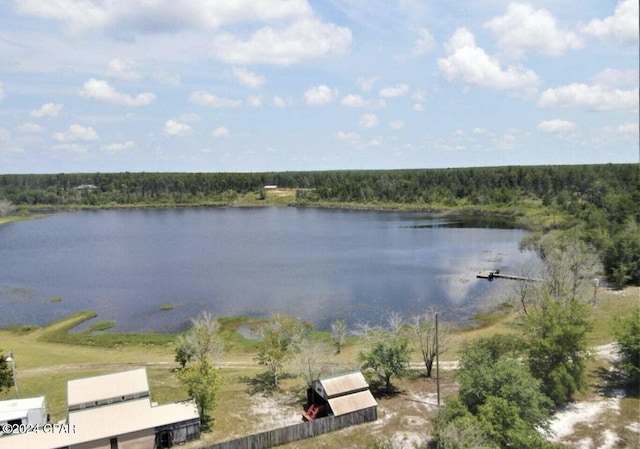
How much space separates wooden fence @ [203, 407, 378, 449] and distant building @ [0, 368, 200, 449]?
383cm

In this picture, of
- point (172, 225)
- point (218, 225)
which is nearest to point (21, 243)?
point (172, 225)

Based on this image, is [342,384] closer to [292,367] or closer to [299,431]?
[299,431]

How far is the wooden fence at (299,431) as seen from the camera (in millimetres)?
29281

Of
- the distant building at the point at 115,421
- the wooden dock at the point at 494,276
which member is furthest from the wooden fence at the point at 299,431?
the wooden dock at the point at 494,276

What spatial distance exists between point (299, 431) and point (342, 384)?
15.8 ft

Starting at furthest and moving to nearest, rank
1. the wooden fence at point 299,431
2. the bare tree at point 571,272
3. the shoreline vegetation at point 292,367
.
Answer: the bare tree at point 571,272 → the shoreline vegetation at point 292,367 → the wooden fence at point 299,431

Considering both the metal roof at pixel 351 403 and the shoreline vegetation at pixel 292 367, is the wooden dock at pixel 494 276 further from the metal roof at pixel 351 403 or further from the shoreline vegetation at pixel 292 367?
the metal roof at pixel 351 403

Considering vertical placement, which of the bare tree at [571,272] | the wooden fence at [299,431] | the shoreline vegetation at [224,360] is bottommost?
the shoreline vegetation at [224,360]

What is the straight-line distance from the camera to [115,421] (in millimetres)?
29922

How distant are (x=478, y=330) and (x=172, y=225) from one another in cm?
12181

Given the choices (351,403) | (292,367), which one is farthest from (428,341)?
(292,367)

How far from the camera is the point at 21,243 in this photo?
121500mm

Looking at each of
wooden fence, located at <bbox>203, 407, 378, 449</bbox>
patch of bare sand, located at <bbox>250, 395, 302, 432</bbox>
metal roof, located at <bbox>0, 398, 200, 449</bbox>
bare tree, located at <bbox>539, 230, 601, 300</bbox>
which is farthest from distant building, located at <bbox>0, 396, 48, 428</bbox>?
bare tree, located at <bbox>539, 230, 601, 300</bbox>

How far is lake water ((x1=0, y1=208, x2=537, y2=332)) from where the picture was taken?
66312 mm
